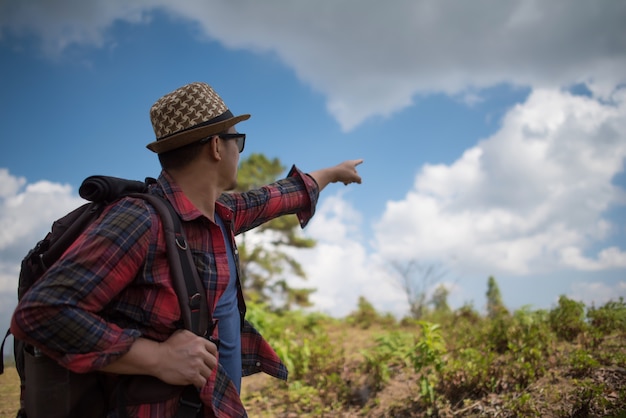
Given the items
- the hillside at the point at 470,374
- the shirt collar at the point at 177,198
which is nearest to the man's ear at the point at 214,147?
the shirt collar at the point at 177,198

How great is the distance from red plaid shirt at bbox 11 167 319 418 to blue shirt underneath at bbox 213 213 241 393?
0.15 meters

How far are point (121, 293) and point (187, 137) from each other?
0.84 meters

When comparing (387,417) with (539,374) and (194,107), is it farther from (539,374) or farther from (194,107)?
(194,107)

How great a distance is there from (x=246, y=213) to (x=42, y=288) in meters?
1.43

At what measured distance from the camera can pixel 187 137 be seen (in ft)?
8.14

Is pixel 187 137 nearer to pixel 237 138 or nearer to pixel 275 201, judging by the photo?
pixel 237 138

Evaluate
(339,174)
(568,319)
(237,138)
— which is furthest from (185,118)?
(568,319)

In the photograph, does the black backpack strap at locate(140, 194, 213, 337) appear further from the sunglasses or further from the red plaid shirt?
the sunglasses

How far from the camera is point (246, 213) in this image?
313cm

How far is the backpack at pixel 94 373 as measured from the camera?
6.68 ft

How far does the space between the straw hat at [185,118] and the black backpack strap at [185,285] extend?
382mm

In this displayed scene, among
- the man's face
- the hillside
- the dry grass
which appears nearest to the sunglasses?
the man's face

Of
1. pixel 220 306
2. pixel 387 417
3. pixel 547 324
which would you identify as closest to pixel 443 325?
pixel 547 324

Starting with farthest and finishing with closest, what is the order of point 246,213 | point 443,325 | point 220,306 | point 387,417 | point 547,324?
point 443,325, point 547,324, point 387,417, point 246,213, point 220,306
